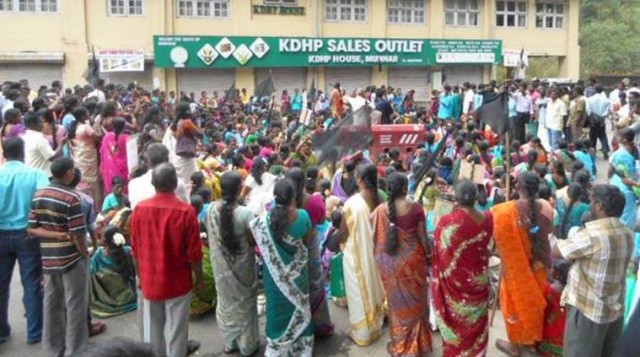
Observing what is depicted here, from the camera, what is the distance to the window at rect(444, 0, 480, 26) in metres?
26.7

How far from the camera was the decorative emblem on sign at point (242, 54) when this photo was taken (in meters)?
22.3

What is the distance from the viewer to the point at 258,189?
20.9 ft

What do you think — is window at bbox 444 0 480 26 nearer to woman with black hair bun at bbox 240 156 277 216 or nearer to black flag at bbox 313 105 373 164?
black flag at bbox 313 105 373 164

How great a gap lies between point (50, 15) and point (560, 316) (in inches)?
756

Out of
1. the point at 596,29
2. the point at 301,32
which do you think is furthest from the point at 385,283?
the point at 596,29

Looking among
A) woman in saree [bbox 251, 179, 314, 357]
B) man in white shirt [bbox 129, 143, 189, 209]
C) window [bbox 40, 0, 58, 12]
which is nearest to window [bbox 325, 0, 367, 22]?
window [bbox 40, 0, 58, 12]

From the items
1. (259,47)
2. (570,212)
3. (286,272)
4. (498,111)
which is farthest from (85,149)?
(259,47)

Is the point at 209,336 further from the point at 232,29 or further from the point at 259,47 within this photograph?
the point at 232,29

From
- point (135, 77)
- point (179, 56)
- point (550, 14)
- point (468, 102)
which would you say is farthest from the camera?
point (550, 14)

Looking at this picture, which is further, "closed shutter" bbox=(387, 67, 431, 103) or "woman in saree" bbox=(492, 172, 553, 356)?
"closed shutter" bbox=(387, 67, 431, 103)

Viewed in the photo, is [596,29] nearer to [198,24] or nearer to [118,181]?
[198,24]

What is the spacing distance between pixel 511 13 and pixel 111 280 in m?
25.8

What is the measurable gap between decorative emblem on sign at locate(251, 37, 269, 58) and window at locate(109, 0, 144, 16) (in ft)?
12.9

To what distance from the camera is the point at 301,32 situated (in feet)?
77.7
